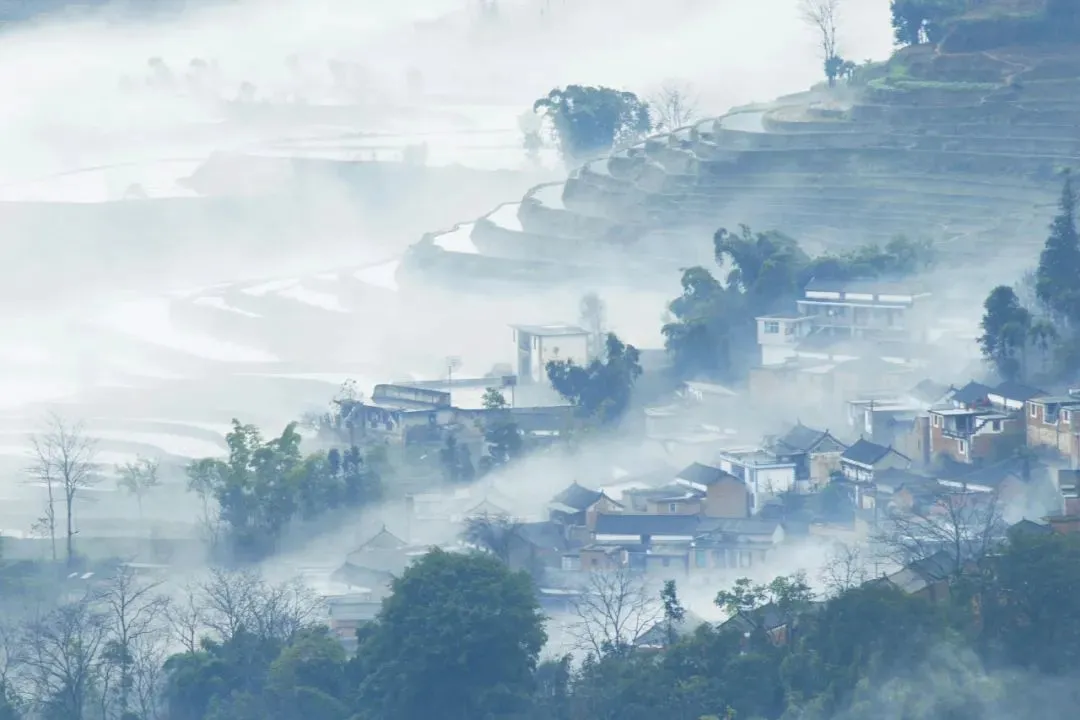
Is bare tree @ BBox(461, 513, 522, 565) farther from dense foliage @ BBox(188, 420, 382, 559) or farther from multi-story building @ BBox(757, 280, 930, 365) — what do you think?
multi-story building @ BBox(757, 280, 930, 365)

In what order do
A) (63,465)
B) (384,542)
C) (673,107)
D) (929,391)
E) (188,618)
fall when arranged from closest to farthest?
(188,618) < (384,542) < (63,465) < (929,391) < (673,107)

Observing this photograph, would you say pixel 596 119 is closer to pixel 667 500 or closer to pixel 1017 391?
pixel 1017 391

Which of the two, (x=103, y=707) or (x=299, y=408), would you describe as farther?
(x=299, y=408)

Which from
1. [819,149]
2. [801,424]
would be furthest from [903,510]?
[819,149]

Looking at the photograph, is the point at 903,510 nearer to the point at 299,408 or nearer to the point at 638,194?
the point at 299,408

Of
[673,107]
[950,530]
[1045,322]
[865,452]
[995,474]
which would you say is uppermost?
[673,107]

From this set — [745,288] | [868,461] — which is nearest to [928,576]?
[868,461]
